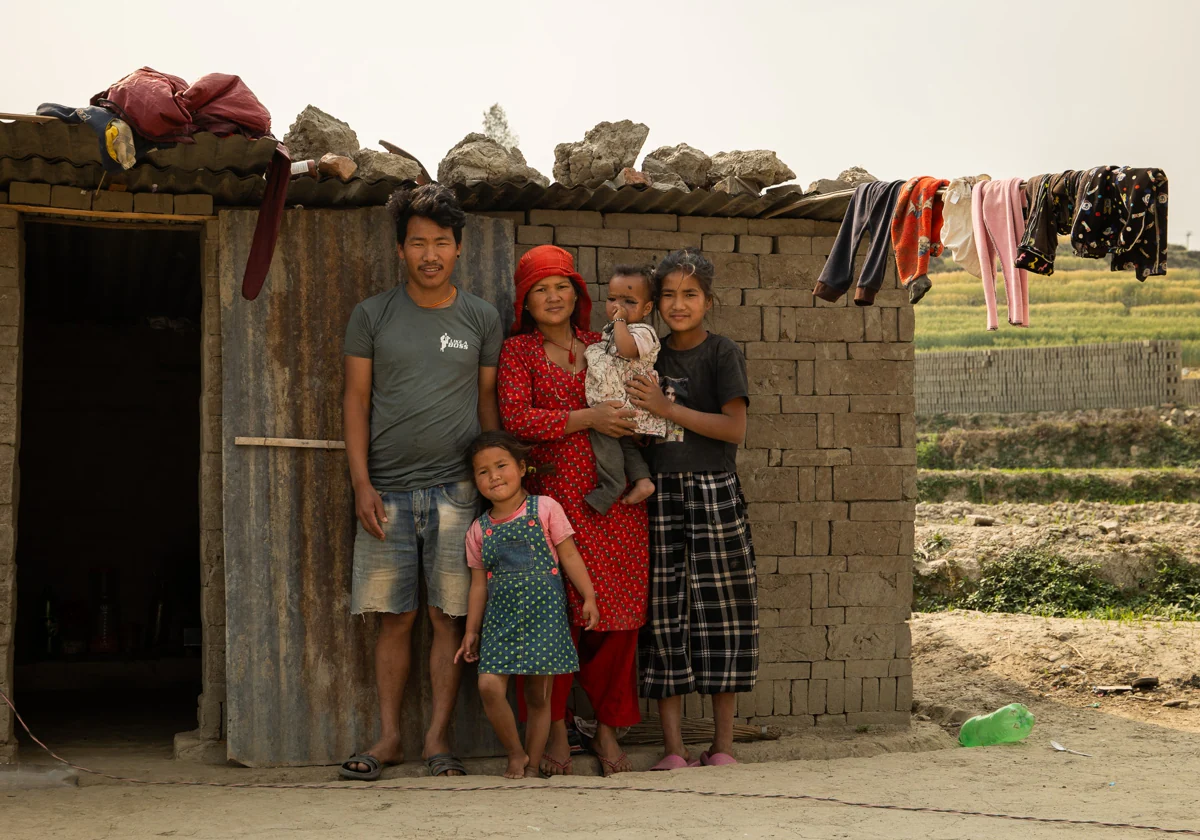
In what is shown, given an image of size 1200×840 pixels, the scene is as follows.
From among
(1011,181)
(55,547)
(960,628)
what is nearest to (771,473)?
(1011,181)

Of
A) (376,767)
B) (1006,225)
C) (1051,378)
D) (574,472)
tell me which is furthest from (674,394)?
(1051,378)

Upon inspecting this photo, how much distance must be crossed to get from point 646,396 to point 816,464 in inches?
50.4

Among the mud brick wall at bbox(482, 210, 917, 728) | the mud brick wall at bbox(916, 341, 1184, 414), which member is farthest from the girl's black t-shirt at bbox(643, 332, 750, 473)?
the mud brick wall at bbox(916, 341, 1184, 414)

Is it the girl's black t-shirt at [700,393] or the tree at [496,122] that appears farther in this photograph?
the tree at [496,122]

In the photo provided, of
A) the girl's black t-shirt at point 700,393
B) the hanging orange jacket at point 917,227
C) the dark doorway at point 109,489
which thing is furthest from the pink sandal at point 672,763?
the dark doorway at point 109,489

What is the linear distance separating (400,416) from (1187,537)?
36.3 feet

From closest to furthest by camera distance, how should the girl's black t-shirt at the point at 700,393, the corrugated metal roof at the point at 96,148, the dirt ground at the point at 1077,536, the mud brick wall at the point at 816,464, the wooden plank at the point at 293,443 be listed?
the corrugated metal roof at the point at 96,148 → the wooden plank at the point at 293,443 → the girl's black t-shirt at the point at 700,393 → the mud brick wall at the point at 816,464 → the dirt ground at the point at 1077,536

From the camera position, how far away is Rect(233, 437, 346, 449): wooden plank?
4.64 m

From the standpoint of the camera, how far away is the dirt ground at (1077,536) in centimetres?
1173

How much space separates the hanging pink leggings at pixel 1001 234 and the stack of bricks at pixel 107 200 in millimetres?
2991

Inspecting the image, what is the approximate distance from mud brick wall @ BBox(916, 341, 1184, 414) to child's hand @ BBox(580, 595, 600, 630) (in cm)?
2232

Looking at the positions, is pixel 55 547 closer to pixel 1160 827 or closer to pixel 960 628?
pixel 960 628

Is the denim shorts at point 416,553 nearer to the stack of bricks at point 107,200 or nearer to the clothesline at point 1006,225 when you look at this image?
the stack of bricks at point 107,200

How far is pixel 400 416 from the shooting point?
4.45m
